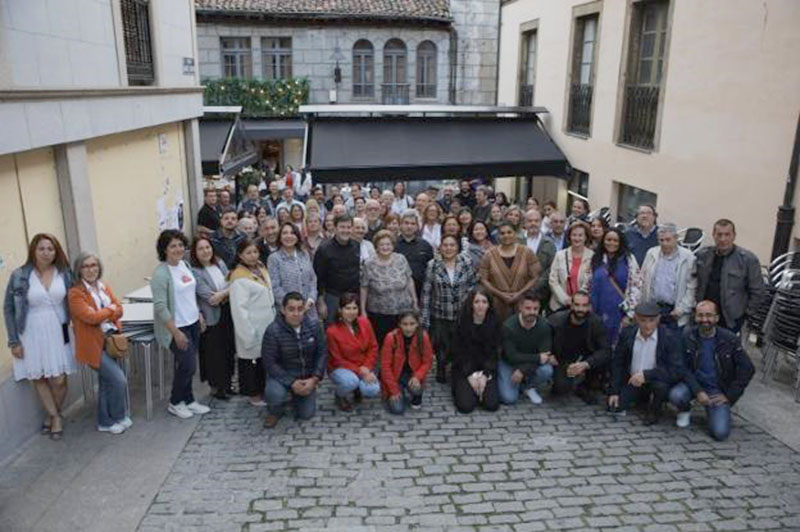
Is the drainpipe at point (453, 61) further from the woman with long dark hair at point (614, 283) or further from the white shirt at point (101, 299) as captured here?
the white shirt at point (101, 299)

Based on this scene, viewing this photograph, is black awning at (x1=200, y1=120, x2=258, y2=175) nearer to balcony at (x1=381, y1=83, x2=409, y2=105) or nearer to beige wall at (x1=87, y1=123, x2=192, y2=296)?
beige wall at (x1=87, y1=123, x2=192, y2=296)

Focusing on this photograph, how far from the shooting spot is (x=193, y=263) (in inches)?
239

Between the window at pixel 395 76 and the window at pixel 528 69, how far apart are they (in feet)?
25.3

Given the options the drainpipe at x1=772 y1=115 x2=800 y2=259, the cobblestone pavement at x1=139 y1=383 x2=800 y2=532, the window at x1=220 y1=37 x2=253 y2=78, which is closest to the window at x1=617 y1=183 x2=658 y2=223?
the drainpipe at x1=772 y1=115 x2=800 y2=259

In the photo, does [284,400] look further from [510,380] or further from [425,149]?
[425,149]

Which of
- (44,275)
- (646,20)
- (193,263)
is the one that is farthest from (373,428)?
(646,20)

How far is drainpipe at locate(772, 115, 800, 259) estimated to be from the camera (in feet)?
23.5

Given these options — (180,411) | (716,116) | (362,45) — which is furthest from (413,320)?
(362,45)

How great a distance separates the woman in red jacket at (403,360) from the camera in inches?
240

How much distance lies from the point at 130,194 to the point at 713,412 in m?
6.81

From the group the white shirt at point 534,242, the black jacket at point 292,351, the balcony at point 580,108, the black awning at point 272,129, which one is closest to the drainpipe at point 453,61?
the black awning at point 272,129

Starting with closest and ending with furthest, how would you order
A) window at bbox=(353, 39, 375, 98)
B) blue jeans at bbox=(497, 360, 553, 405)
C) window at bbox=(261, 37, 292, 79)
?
blue jeans at bbox=(497, 360, 553, 405) < window at bbox=(261, 37, 292, 79) < window at bbox=(353, 39, 375, 98)

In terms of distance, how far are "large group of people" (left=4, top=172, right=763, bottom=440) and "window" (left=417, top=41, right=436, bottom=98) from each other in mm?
16678

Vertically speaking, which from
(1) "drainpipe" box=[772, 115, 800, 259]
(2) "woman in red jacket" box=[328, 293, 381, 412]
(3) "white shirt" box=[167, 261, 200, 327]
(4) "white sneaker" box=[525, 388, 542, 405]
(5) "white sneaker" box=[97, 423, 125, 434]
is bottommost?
(4) "white sneaker" box=[525, 388, 542, 405]
